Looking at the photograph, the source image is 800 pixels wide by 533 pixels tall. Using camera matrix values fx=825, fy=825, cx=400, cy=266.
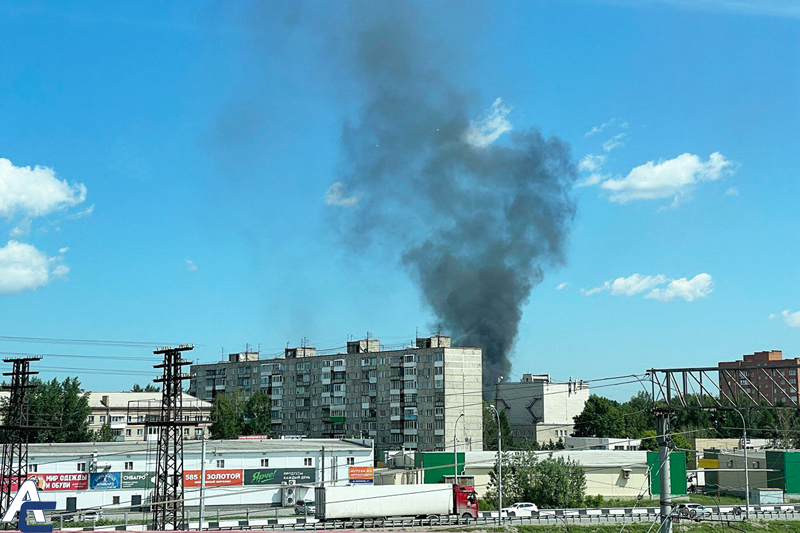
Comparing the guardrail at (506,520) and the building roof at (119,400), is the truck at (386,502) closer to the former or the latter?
the guardrail at (506,520)

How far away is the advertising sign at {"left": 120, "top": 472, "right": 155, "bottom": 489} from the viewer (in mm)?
83188

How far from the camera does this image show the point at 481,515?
74812mm

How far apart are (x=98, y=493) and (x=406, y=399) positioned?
2334 inches

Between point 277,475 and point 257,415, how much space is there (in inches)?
2198

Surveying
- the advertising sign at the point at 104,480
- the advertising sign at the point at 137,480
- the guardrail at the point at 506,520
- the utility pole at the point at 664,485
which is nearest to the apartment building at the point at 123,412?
the advertising sign at the point at 137,480

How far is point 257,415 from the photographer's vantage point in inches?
5645

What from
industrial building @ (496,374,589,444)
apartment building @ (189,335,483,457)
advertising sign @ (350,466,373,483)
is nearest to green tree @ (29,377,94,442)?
apartment building @ (189,335,483,457)

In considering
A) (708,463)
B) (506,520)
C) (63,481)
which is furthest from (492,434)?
(63,481)

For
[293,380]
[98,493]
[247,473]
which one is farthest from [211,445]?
[293,380]

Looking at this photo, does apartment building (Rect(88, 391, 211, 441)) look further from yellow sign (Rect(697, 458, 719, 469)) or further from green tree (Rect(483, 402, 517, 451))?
yellow sign (Rect(697, 458, 719, 469))

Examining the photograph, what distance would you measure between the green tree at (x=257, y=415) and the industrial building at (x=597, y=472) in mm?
48318

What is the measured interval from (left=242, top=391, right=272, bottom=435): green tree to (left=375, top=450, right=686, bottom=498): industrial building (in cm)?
4832

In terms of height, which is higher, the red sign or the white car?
the red sign

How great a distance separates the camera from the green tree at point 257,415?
14225cm
